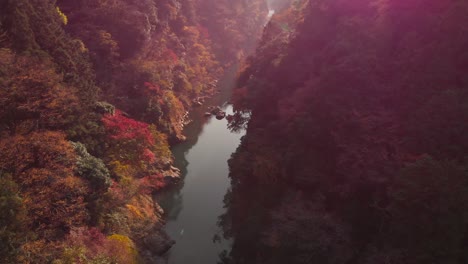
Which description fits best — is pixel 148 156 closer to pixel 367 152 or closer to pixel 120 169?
pixel 120 169

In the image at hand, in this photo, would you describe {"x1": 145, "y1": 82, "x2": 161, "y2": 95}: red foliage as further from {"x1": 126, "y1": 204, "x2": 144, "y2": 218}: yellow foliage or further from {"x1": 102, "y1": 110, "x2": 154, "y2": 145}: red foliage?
{"x1": 126, "y1": 204, "x2": 144, "y2": 218}: yellow foliage

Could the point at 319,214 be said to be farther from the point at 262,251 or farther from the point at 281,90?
the point at 281,90

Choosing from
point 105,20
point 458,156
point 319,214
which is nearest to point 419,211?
point 458,156

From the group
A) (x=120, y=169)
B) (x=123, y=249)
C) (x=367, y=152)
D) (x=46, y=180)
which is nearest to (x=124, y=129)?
(x=120, y=169)

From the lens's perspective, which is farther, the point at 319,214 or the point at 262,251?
the point at 262,251

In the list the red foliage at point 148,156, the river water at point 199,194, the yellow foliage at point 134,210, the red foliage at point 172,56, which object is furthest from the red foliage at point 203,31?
the yellow foliage at point 134,210

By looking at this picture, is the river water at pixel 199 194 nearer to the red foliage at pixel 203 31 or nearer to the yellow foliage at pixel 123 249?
the yellow foliage at pixel 123 249
